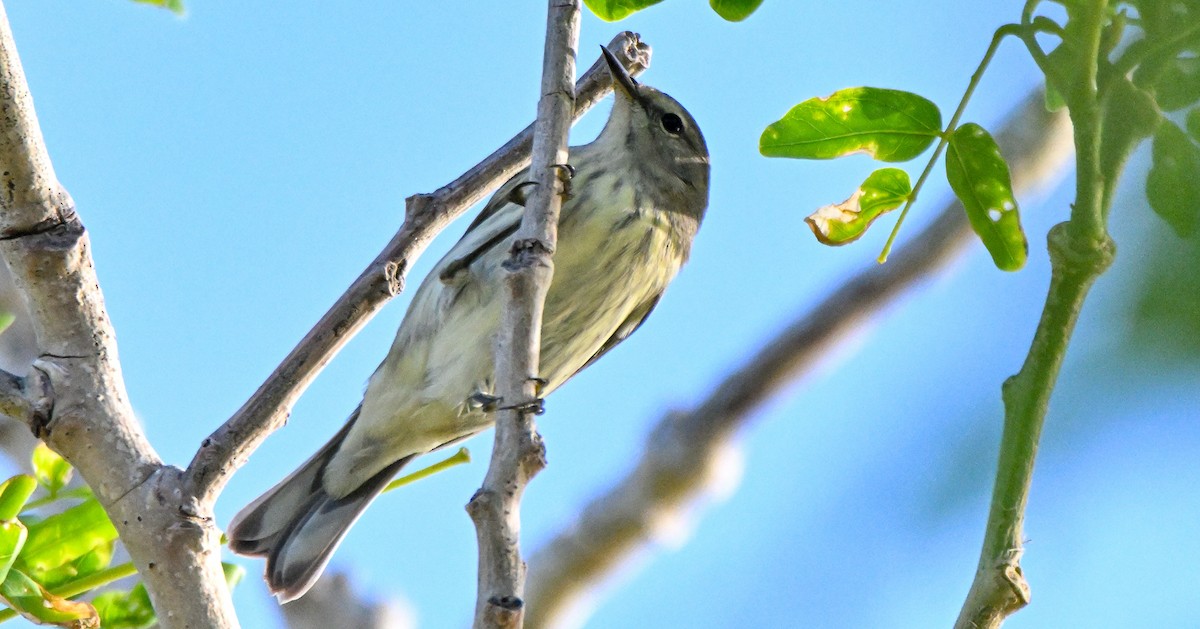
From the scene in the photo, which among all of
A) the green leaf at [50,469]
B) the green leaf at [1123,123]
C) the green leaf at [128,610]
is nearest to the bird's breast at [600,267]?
the green leaf at [50,469]

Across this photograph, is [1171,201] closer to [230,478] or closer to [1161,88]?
[1161,88]

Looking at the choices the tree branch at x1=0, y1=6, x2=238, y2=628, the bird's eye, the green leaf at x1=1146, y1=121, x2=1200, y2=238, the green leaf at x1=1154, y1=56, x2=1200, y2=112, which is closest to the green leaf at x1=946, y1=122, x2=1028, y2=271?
the green leaf at x1=1146, y1=121, x2=1200, y2=238

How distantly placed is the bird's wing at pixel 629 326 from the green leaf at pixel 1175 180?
3565 mm

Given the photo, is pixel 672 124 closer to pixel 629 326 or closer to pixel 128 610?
pixel 629 326

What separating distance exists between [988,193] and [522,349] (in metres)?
0.85

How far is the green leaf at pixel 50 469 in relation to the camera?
2533 millimetres

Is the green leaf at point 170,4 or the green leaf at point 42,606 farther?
the green leaf at point 170,4

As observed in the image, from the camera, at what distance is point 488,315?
13.8 feet

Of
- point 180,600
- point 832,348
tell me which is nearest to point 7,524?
point 180,600

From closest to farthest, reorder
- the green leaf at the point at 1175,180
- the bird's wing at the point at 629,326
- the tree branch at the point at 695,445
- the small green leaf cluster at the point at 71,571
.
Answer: the green leaf at the point at 1175,180 < the small green leaf cluster at the point at 71,571 < the bird's wing at the point at 629,326 < the tree branch at the point at 695,445

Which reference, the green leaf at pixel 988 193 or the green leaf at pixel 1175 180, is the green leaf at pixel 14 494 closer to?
the green leaf at pixel 988 193

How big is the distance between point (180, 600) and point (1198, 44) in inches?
74.9

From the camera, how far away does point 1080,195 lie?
4.40ft

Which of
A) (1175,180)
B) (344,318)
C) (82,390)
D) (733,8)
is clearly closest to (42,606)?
(82,390)
